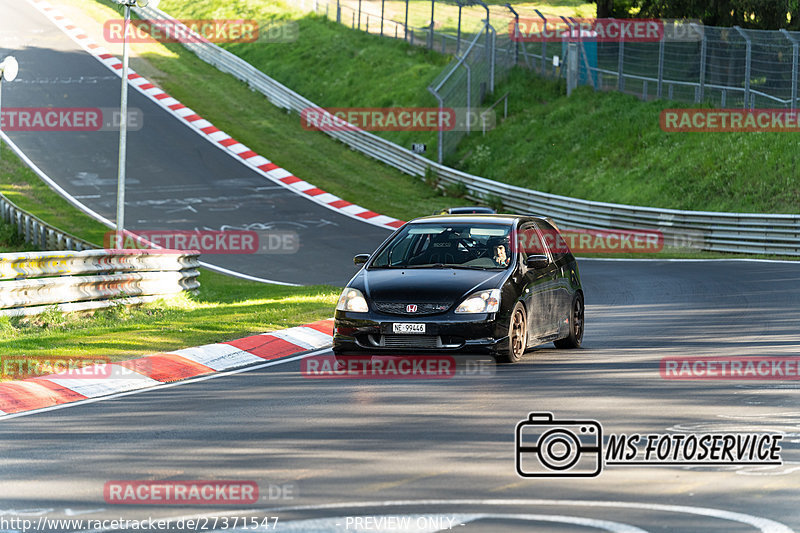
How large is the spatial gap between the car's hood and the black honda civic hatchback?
0.01 metres

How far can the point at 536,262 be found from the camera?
13.1 m

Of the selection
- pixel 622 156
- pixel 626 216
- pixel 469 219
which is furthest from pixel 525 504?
pixel 622 156

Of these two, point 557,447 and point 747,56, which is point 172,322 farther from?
point 747,56

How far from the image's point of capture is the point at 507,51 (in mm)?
47062

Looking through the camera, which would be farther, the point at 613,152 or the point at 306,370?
the point at 613,152

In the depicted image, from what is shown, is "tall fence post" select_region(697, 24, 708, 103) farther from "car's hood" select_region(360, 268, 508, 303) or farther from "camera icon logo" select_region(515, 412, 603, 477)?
"camera icon logo" select_region(515, 412, 603, 477)

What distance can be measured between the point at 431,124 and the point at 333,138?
13.3 feet

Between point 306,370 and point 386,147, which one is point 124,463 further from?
point 386,147

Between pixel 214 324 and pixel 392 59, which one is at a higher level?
pixel 392 59

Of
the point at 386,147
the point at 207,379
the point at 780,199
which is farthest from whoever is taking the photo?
the point at 386,147

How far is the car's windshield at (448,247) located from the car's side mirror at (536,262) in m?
0.23

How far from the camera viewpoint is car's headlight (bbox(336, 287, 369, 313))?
12.2m

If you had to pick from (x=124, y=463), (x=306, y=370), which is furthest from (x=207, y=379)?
(x=124, y=463)

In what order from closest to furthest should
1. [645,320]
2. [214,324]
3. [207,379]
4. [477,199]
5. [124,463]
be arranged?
[124,463], [207,379], [214,324], [645,320], [477,199]
